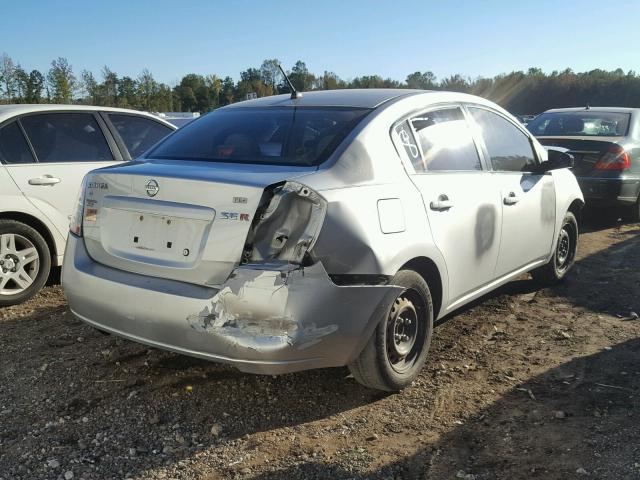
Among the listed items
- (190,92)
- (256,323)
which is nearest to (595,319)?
(256,323)

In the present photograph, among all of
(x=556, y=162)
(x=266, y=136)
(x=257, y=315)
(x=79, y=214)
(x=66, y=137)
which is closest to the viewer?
(x=257, y=315)

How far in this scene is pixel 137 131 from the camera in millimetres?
6152

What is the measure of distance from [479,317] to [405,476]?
92.3 inches

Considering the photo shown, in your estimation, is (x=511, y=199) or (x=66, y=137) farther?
(x=66, y=137)

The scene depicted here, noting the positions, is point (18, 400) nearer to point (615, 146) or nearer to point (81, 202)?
point (81, 202)

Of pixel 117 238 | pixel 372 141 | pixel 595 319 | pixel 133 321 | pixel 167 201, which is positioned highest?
pixel 372 141

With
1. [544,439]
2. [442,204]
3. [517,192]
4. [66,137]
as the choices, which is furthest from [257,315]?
[66,137]

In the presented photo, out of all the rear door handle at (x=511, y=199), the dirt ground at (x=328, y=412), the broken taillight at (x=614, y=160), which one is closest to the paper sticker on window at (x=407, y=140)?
the rear door handle at (x=511, y=199)

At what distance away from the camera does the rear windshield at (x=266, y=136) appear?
3363 millimetres

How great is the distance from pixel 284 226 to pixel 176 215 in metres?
0.56

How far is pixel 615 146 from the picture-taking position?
26.5 feet

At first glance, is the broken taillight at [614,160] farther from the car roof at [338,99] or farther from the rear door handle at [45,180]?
the rear door handle at [45,180]

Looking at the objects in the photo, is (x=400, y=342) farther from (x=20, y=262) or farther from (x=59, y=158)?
(x=59, y=158)

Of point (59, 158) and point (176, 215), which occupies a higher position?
point (59, 158)
